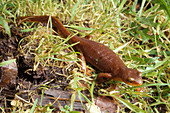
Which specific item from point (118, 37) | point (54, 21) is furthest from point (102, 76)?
point (54, 21)

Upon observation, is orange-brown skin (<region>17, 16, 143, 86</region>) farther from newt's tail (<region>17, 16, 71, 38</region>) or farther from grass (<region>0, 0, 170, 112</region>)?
grass (<region>0, 0, 170, 112</region>)

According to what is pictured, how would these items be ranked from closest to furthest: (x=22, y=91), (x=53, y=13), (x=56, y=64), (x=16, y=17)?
(x=22, y=91)
(x=56, y=64)
(x=16, y=17)
(x=53, y=13)

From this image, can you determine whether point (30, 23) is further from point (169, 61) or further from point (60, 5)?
point (169, 61)

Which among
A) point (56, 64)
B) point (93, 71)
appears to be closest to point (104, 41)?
point (93, 71)

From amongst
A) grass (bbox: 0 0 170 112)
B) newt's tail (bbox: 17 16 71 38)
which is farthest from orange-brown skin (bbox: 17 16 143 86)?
grass (bbox: 0 0 170 112)

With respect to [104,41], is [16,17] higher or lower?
higher

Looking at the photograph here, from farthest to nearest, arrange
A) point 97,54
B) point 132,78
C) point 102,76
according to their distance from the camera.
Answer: point 97,54, point 102,76, point 132,78

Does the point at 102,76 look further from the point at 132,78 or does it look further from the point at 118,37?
the point at 118,37
